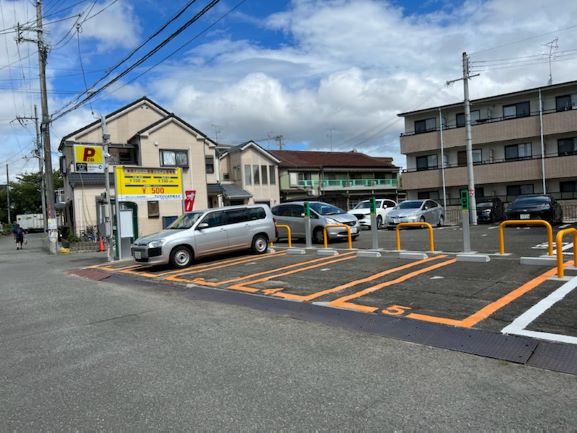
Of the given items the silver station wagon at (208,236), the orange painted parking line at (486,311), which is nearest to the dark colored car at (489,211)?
the silver station wagon at (208,236)

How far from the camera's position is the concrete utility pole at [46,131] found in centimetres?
2250

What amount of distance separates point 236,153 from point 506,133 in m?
21.7

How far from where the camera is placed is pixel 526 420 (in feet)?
10.9

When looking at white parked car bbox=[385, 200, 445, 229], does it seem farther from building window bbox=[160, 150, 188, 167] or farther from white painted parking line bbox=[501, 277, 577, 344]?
building window bbox=[160, 150, 188, 167]

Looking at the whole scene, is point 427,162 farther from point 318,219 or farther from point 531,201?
point 318,219

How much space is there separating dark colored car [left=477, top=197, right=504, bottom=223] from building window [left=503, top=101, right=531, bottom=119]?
10586 mm

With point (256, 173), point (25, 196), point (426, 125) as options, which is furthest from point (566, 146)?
point (25, 196)

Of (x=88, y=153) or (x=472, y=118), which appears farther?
(x=472, y=118)

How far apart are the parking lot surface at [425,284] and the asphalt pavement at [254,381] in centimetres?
95

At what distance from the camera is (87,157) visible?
60.4ft

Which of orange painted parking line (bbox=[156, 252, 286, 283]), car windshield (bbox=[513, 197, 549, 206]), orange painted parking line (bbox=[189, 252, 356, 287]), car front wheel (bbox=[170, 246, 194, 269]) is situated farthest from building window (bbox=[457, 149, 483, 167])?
car front wheel (bbox=[170, 246, 194, 269])

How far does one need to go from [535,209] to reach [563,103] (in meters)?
15.6

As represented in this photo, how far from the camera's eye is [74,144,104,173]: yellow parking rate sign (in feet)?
59.5

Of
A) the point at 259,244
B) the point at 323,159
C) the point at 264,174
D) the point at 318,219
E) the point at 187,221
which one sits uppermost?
the point at 323,159
